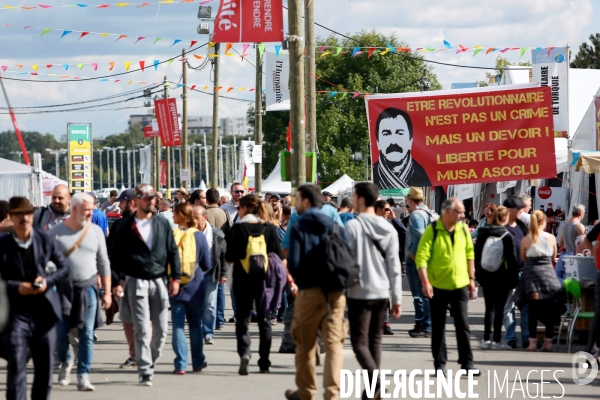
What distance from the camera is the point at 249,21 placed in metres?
15.3

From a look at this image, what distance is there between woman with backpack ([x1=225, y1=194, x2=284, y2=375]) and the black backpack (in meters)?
2.02

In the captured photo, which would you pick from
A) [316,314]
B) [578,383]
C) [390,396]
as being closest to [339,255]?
[316,314]

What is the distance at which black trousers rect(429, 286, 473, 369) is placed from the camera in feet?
31.2

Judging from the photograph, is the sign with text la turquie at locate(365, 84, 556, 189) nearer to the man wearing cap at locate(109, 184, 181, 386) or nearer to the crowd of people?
the crowd of people

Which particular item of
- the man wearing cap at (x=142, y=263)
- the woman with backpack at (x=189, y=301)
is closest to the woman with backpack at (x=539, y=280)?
the woman with backpack at (x=189, y=301)

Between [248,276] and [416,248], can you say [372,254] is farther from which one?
[416,248]

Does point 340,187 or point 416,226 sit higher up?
point 340,187

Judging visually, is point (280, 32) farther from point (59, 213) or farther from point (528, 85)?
point (59, 213)

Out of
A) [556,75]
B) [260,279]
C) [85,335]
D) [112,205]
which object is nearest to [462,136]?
[260,279]

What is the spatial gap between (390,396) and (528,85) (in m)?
8.16

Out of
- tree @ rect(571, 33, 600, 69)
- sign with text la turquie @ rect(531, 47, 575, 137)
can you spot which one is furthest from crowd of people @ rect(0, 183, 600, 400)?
tree @ rect(571, 33, 600, 69)

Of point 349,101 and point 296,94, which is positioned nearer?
point 296,94

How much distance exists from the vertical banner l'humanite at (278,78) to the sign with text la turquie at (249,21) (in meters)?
14.2

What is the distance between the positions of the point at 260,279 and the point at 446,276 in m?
1.81
